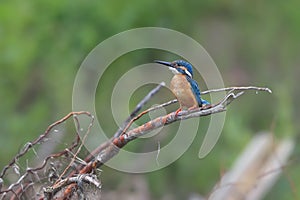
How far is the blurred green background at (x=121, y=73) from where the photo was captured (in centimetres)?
398

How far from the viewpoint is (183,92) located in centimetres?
164

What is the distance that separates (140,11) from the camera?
4.52 metres

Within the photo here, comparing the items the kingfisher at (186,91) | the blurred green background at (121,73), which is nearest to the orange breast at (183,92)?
the kingfisher at (186,91)

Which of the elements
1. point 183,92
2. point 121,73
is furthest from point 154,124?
point 121,73

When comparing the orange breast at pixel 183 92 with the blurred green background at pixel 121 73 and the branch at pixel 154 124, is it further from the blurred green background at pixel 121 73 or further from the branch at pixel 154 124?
the blurred green background at pixel 121 73

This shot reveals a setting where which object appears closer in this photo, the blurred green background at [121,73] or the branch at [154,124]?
the branch at [154,124]

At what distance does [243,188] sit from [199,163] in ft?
2.54

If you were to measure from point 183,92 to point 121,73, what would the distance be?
8.43 ft

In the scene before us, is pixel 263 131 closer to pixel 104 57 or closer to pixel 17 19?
pixel 104 57

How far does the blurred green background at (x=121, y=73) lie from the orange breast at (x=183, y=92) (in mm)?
1978

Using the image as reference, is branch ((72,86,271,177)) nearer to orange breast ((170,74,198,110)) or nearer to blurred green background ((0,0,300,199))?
orange breast ((170,74,198,110))

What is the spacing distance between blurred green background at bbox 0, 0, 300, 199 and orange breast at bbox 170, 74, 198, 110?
1978 millimetres

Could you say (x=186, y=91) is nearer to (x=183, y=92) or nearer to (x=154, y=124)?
(x=183, y=92)

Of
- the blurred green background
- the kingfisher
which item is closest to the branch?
the kingfisher
